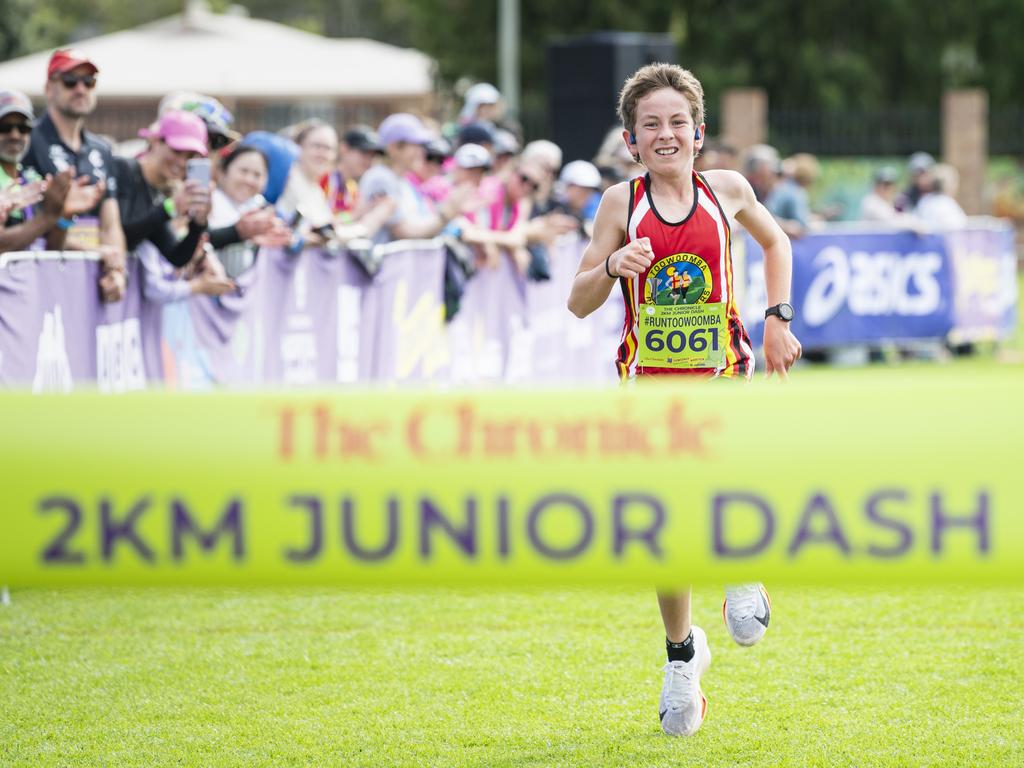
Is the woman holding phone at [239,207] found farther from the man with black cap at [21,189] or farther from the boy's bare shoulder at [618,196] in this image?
the boy's bare shoulder at [618,196]

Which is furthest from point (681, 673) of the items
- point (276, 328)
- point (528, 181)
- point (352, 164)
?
point (528, 181)

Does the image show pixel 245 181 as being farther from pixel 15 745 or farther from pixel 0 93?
pixel 15 745

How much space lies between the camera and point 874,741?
17.9ft

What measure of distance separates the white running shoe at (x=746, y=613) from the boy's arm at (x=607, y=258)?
1118 mm

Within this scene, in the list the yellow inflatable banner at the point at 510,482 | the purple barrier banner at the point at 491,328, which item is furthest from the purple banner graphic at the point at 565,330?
the yellow inflatable banner at the point at 510,482

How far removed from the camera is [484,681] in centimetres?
621

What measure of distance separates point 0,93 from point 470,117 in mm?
7197

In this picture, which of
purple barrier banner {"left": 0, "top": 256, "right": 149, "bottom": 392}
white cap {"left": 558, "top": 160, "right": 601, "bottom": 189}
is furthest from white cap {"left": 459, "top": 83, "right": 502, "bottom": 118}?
purple barrier banner {"left": 0, "top": 256, "right": 149, "bottom": 392}

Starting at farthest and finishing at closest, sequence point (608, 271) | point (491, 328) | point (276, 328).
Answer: point (491, 328)
point (276, 328)
point (608, 271)

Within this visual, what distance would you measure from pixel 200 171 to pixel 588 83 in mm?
10261

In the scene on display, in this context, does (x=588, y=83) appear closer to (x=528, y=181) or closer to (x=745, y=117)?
(x=528, y=181)

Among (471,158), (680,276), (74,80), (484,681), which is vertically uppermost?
(74,80)

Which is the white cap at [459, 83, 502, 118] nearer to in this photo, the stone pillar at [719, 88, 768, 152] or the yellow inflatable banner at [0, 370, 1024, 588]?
the yellow inflatable banner at [0, 370, 1024, 588]

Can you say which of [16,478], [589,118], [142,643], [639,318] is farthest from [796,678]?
[589,118]
